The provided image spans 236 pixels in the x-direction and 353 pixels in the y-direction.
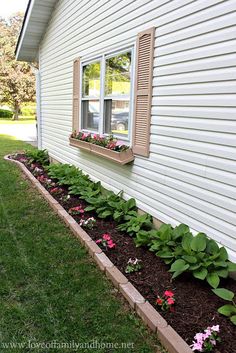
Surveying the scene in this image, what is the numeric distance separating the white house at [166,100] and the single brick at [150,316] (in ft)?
2.72

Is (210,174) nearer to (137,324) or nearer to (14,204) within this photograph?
(137,324)

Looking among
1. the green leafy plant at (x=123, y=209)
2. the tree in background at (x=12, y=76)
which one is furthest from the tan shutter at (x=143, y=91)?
the tree in background at (x=12, y=76)

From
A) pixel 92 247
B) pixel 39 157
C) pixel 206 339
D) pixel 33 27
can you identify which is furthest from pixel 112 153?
pixel 33 27

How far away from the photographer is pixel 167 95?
3631 millimetres

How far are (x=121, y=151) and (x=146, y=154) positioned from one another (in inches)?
18.5

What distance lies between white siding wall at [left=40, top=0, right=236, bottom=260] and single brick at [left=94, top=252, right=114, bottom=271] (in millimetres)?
820

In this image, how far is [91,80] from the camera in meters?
5.98

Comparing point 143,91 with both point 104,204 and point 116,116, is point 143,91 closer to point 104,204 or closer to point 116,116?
point 116,116

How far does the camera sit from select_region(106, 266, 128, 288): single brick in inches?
117

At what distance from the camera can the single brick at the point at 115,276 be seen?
297 cm

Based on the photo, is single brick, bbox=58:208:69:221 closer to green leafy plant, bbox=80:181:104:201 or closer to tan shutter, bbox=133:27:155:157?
green leafy plant, bbox=80:181:104:201

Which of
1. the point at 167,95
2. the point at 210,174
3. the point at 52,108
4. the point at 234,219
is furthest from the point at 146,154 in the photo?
the point at 52,108

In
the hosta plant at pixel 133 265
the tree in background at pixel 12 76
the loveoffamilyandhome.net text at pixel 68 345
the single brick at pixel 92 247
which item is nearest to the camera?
the loveoffamilyandhome.net text at pixel 68 345

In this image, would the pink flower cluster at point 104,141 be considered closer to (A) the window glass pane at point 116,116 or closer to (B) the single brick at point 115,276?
(A) the window glass pane at point 116,116
